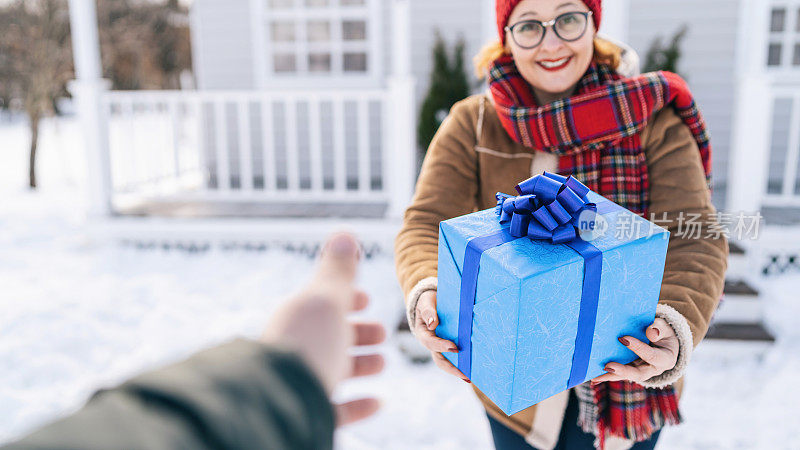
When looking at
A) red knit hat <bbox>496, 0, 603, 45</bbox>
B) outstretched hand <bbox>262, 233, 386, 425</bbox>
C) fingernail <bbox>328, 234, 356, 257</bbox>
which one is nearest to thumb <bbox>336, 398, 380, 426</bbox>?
outstretched hand <bbox>262, 233, 386, 425</bbox>

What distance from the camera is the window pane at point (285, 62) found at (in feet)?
20.6

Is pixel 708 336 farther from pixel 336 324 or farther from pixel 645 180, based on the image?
pixel 336 324

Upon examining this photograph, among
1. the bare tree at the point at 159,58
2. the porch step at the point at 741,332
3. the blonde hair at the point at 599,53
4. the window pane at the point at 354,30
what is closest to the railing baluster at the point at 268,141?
the window pane at the point at 354,30

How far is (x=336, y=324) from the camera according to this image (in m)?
0.43

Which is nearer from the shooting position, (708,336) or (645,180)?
(645,180)

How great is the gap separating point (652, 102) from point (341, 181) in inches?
148

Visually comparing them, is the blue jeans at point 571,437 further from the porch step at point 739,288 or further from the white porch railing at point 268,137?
the white porch railing at point 268,137

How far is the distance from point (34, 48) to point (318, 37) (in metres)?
3.86

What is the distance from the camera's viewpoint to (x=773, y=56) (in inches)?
223

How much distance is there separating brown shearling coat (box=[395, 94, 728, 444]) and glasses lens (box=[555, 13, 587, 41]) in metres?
0.22

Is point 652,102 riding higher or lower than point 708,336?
higher

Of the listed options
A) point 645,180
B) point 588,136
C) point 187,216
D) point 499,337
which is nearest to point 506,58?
point 588,136

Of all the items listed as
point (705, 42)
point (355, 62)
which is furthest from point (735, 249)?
point (355, 62)

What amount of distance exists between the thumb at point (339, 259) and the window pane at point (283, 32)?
613 centimetres
